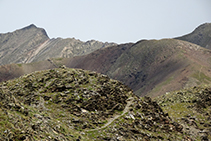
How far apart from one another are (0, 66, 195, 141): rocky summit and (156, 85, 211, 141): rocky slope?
3.16 meters

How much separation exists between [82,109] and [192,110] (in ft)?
99.1

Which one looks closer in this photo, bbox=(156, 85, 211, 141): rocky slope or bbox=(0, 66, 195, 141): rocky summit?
bbox=(0, 66, 195, 141): rocky summit

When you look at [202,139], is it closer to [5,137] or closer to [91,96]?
[91,96]

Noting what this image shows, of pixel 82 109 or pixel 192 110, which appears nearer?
pixel 82 109

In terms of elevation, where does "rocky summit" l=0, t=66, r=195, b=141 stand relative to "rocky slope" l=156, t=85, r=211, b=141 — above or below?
above

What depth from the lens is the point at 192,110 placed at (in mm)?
52844

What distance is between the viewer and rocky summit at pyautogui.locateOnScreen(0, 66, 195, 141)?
942 inches

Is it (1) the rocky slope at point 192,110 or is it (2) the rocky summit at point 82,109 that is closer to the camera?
(2) the rocky summit at point 82,109

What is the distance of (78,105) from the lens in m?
32.5

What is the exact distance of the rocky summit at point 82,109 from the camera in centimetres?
2394

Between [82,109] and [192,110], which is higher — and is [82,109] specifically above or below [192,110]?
above

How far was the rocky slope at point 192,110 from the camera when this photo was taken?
139ft

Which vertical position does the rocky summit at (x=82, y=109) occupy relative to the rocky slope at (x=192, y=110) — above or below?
above

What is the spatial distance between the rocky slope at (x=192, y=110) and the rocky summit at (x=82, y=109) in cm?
316
